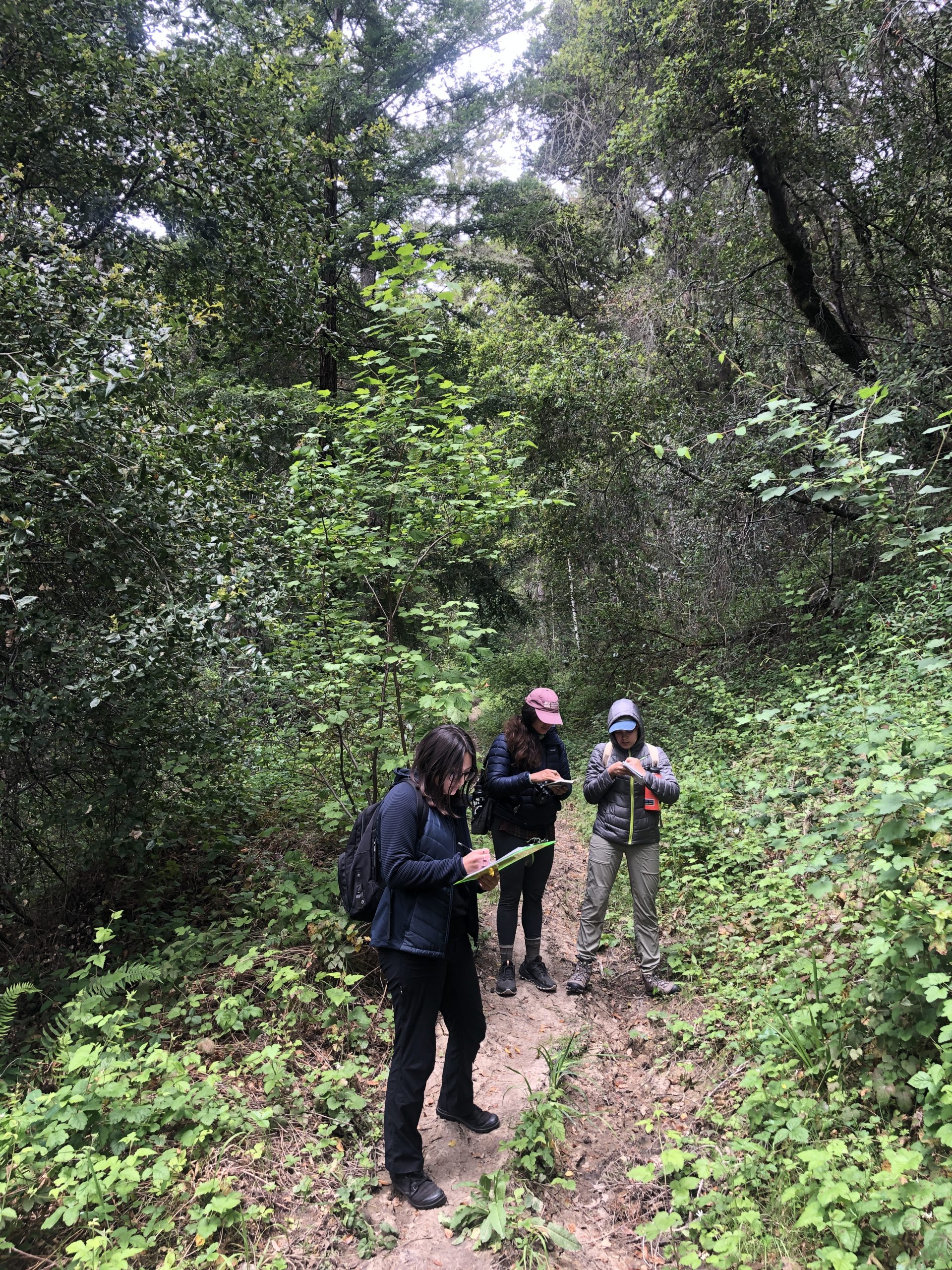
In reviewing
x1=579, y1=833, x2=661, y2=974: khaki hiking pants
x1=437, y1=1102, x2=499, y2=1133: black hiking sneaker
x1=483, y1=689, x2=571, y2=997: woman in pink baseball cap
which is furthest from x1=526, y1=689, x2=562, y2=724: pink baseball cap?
x1=437, y1=1102, x2=499, y2=1133: black hiking sneaker

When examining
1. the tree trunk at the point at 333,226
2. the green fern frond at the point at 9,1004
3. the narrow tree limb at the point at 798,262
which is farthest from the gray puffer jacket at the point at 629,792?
the tree trunk at the point at 333,226

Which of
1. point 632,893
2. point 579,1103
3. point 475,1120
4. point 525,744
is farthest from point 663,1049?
point 525,744

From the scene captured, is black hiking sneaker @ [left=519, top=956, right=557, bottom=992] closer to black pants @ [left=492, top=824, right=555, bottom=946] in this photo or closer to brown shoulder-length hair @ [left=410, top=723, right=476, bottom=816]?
black pants @ [left=492, top=824, right=555, bottom=946]

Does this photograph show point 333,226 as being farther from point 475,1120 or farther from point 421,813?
point 475,1120

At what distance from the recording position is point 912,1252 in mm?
2131

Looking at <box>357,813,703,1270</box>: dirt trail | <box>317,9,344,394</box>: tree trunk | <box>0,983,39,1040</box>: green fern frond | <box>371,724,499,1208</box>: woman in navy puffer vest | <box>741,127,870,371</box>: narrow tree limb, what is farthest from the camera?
<box>317,9,344,394</box>: tree trunk

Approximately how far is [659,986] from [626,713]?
5.80ft

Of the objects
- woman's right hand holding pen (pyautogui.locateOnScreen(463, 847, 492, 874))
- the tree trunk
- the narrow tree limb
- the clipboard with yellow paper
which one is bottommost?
the clipboard with yellow paper

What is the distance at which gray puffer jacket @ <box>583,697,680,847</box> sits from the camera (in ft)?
14.2

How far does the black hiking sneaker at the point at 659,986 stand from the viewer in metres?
4.22

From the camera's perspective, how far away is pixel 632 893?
14.7 ft

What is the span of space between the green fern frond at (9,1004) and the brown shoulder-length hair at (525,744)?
2813 mm

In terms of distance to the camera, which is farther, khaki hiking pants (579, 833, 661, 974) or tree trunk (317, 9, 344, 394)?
tree trunk (317, 9, 344, 394)

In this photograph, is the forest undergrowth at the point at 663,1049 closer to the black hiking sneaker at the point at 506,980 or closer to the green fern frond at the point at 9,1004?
the green fern frond at the point at 9,1004
